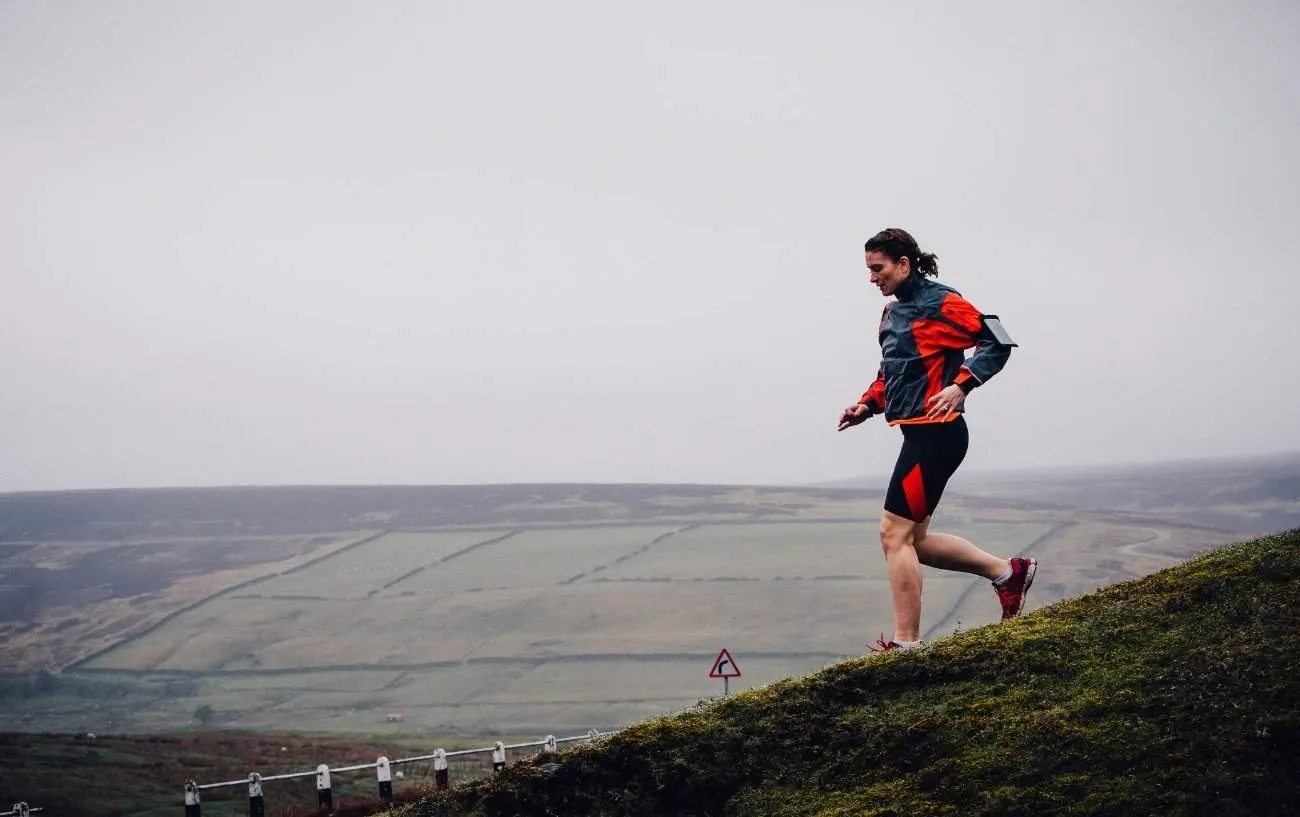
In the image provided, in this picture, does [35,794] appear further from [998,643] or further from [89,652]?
[89,652]

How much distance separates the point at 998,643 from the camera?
724cm

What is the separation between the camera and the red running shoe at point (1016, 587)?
834 centimetres

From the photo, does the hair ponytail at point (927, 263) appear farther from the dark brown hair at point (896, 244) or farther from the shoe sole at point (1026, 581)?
the shoe sole at point (1026, 581)

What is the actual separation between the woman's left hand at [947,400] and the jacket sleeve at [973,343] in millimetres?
45

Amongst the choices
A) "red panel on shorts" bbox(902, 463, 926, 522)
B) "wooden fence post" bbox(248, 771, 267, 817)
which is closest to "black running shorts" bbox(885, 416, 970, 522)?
"red panel on shorts" bbox(902, 463, 926, 522)

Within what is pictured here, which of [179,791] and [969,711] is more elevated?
[969,711]

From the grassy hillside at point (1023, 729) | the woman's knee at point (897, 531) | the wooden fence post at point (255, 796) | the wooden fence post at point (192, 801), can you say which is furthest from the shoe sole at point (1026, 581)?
the wooden fence post at point (192, 801)

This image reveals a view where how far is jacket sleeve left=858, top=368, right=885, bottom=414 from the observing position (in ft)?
28.3

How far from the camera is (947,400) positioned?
26.0ft

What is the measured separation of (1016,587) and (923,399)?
50.6 inches

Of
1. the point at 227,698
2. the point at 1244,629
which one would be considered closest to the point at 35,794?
the point at 1244,629

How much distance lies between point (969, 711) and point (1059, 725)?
0.62 metres

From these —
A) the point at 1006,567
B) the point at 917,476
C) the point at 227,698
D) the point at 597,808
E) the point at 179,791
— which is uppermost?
the point at 917,476

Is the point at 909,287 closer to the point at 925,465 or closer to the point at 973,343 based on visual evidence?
the point at 973,343
